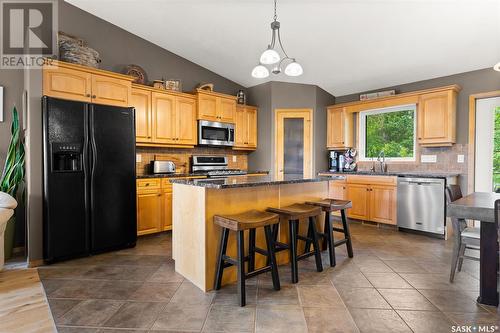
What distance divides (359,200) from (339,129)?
144cm

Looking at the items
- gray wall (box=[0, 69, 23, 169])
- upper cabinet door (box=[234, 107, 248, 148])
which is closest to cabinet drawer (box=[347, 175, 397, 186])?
upper cabinet door (box=[234, 107, 248, 148])

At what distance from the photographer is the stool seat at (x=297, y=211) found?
255 centimetres

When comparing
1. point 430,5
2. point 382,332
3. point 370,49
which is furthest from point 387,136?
point 382,332

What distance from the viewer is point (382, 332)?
1804 mm

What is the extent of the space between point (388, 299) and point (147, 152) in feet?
12.3

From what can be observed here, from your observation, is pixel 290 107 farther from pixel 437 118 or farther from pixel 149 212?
pixel 149 212

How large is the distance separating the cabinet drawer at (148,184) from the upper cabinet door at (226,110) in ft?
5.45

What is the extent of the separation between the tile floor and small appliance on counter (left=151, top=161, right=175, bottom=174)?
1497 mm

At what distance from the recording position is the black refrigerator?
2934 millimetres

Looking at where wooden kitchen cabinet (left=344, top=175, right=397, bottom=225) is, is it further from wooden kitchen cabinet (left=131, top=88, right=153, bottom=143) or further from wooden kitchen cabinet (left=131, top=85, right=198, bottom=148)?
wooden kitchen cabinet (left=131, top=88, right=153, bottom=143)

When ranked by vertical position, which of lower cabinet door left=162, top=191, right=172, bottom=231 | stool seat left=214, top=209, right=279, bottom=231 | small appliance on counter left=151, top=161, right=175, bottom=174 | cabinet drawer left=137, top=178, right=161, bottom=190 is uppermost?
small appliance on counter left=151, top=161, right=175, bottom=174

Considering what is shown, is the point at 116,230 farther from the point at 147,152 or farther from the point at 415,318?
the point at 415,318

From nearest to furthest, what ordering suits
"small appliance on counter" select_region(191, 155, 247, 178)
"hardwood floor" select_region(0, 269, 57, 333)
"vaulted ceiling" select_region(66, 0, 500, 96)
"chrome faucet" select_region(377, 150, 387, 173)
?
"hardwood floor" select_region(0, 269, 57, 333) → "vaulted ceiling" select_region(66, 0, 500, 96) → "small appliance on counter" select_region(191, 155, 247, 178) → "chrome faucet" select_region(377, 150, 387, 173)

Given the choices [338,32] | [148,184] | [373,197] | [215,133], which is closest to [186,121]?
[215,133]
